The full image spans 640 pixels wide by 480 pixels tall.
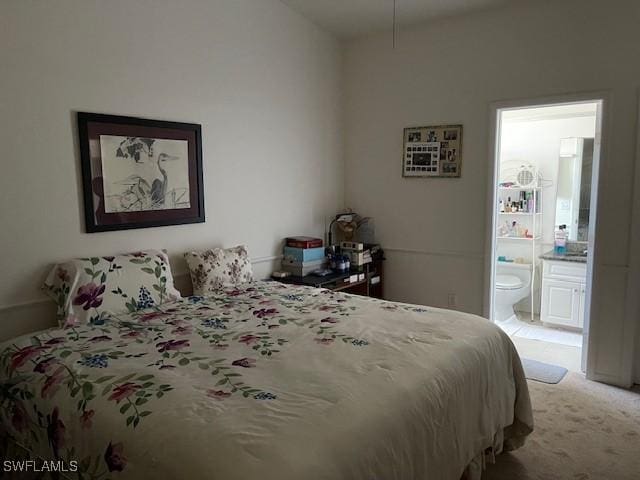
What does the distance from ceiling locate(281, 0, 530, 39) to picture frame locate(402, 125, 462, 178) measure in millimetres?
919

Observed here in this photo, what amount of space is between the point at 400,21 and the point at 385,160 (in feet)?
3.97

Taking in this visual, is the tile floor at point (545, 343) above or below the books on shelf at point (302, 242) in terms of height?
below

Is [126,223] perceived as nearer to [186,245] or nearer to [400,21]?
Result: [186,245]

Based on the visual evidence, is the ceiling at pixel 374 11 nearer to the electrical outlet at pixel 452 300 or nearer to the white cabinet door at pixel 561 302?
the electrical outlet at pixel 452 300

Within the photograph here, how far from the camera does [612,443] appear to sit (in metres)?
2.60

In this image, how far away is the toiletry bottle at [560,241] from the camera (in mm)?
4840

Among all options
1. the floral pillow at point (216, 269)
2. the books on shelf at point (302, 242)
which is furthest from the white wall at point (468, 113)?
the floral pillow at point (216, 269)

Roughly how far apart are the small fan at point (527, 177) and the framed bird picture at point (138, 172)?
12.1 ft

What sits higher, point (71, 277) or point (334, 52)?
point (334, 52)

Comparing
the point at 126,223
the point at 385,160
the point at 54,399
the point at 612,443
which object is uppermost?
the point at 385,160

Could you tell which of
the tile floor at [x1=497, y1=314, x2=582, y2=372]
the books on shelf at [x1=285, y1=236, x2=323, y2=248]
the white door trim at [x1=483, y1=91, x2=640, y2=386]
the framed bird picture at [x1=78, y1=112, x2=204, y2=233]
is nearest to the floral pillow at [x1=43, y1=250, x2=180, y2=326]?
the framed bird picture at [x1=78, y1=112, x2=204, y2=233]

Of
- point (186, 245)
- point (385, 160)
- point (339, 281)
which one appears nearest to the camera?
point (186, 245)

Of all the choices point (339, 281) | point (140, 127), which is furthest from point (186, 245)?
point (339, 281)

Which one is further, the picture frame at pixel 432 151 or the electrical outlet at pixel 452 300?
the electrical outlet at pixel 452 300
